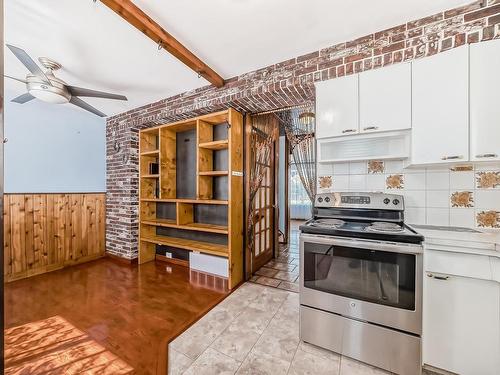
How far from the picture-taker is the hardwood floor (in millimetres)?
1769

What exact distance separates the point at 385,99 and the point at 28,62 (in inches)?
114

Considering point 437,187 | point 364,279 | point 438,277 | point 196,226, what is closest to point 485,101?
point 437,187

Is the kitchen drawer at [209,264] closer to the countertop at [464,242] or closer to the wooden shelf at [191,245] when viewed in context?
the wooden shelf at [191,245]

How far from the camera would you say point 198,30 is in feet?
5.96

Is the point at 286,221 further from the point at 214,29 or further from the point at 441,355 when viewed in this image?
the point at 214,29

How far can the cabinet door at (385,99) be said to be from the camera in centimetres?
167

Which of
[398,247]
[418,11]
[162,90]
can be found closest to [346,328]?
[398,247]

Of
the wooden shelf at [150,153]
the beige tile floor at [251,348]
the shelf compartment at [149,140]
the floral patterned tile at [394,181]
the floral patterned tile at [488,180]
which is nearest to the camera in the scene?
the beige tile floor at [251,348]

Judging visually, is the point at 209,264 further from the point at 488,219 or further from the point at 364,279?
the point at 488,219

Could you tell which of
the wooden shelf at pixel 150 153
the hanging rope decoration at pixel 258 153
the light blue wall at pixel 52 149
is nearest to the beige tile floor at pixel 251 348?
the hanging rope decoration at pixel 258 153

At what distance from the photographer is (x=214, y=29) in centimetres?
180

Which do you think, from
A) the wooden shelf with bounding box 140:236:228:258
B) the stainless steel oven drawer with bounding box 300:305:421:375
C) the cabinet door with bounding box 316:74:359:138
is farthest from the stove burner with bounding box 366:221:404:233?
the wooden shelf with bounding box 140:236:228:258

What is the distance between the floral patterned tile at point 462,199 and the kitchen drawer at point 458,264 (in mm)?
579

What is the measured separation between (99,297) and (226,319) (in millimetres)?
1565
